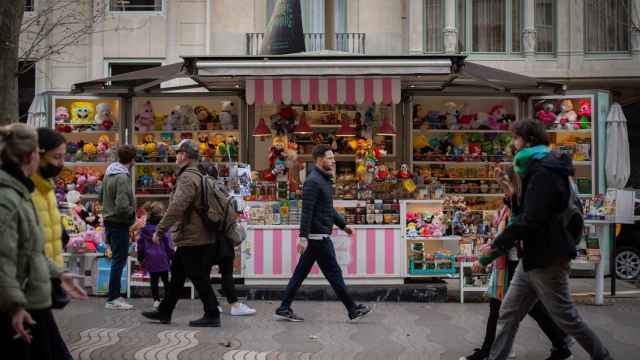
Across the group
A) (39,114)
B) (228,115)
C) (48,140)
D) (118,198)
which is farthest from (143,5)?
(48,140)

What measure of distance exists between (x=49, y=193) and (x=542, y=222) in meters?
3.62

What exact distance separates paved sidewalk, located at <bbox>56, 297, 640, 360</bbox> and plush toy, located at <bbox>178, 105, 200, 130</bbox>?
5.61 metres

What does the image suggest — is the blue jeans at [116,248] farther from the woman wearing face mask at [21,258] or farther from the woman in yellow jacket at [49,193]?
the woman wearing face mask at [21,258]

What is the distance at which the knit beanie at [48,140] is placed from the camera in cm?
631

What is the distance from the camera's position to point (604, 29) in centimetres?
2289

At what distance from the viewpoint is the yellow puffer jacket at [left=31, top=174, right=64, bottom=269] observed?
19.3 feet

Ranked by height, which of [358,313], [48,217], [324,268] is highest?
[48,217]

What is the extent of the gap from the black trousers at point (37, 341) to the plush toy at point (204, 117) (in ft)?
35.9

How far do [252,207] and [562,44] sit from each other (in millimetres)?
12437

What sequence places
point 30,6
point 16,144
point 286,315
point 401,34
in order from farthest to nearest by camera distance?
point 401,34 → point 30,6 → point 286,315 → point 16,144

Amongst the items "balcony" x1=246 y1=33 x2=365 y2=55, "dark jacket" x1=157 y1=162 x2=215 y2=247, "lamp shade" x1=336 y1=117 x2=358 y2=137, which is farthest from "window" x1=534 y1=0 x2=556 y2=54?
"dark jacket" x1=157 y1=162 x2=215 y2=247

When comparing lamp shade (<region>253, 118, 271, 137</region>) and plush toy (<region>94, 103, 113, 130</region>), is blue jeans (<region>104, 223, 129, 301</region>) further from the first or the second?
plush toy (<region>94, 103, 113, 130</region>)

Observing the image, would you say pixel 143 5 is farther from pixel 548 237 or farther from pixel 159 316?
pixel 548 237

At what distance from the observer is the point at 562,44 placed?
74.5ft
